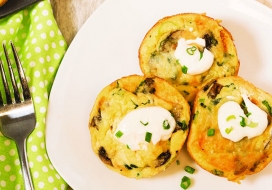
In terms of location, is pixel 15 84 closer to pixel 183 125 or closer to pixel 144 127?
pixel 144 127

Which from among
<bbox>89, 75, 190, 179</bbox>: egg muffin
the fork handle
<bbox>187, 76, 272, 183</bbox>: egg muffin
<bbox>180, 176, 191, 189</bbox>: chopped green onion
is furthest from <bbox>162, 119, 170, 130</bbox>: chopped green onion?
the fork handle

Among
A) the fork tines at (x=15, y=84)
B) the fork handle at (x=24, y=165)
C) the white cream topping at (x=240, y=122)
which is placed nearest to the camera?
the white cream topping at (x=240, y=122)

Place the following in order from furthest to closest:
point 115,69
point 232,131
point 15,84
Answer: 1. point 115,69
2. point 15,84
3. point 232,131

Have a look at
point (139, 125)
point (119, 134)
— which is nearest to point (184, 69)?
point (139, 125)

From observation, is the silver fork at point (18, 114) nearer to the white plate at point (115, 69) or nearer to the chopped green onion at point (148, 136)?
the white plate at point (115, 69)

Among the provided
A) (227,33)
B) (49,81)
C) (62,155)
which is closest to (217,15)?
(227,33)

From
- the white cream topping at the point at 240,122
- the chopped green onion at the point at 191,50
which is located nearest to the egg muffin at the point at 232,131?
the white cream topping at the point at 240,122
